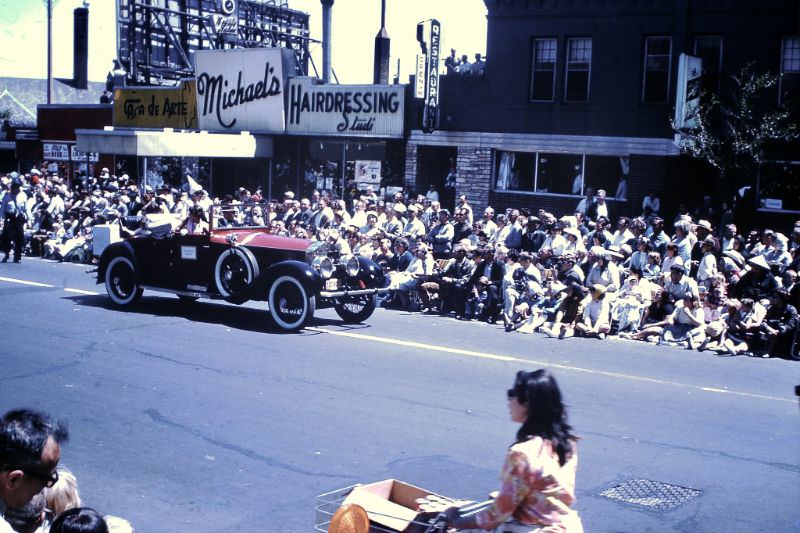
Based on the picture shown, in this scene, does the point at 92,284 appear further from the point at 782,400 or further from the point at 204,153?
the point at 782,400

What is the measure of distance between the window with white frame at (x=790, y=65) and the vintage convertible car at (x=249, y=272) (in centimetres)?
1150

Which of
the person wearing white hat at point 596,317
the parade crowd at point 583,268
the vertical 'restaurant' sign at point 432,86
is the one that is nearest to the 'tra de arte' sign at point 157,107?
the vertical 'restaurant' sign at point 432,86

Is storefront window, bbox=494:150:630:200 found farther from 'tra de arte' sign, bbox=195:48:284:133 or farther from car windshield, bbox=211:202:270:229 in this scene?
car windshield, bbox=211:202:270:229

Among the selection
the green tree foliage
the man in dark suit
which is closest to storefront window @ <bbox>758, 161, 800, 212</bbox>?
the green tree foliage

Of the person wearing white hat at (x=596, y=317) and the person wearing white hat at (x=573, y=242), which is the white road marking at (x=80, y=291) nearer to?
the person wearing white hat at (x=573, y=242)

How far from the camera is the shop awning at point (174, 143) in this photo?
26922 mm

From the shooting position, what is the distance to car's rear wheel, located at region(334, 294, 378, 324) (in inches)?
602

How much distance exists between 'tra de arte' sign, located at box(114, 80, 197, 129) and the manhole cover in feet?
86.8

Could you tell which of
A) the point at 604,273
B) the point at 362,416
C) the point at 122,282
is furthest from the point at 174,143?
the point at 362,416

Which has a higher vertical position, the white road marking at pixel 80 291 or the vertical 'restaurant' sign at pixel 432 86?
the vertical 'restaurant' sign at pixel 432 86

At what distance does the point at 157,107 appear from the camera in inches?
1281

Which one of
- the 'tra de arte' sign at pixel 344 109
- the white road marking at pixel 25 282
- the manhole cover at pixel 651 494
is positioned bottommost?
the manhole cover at pixel 651 494

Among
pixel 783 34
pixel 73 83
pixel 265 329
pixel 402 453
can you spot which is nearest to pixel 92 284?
pixel 265 329

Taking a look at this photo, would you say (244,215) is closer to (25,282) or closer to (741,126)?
(25,282)
